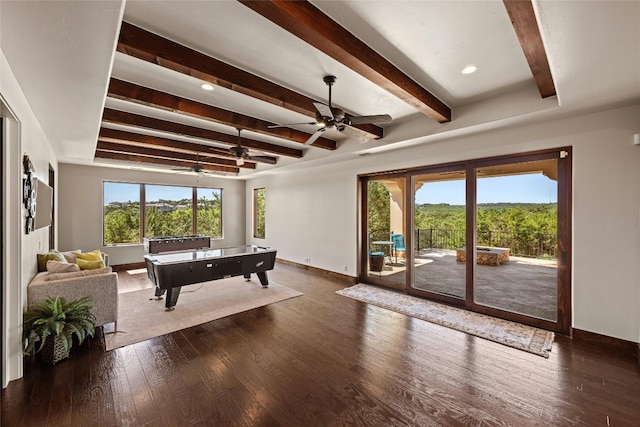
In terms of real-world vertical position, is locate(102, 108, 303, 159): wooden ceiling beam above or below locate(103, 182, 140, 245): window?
above

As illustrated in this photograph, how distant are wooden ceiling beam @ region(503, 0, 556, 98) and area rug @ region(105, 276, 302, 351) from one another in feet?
14.4

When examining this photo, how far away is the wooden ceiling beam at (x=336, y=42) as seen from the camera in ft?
5.71

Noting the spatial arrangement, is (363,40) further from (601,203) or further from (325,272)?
(325,272)

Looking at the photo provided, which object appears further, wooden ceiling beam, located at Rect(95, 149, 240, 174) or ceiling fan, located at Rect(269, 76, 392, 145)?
wooden ceiling beam, located at Rect(95, 149, 240, 174)

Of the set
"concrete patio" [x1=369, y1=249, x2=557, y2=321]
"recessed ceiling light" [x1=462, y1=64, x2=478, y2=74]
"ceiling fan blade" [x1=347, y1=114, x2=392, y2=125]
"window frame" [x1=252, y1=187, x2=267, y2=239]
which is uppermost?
"recessed ceiling light" [x1=462, y1=64, x2=478, y2=74]

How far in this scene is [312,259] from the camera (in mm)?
6973

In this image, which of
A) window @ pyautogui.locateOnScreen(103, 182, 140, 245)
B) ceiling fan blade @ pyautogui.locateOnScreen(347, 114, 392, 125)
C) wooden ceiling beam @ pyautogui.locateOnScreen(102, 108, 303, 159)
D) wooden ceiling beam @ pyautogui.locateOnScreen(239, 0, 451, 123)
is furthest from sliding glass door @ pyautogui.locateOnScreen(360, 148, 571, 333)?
window @ pyautogui.locateOnScreen(103, 182, 140, 245)

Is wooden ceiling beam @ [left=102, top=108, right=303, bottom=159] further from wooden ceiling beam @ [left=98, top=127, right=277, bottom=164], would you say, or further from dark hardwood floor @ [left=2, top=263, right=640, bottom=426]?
dark hardwood floor @ [left=2, top=263, right=640, bottom=426]

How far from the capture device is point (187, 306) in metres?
4.32

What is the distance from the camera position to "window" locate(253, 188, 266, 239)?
29.7 ft

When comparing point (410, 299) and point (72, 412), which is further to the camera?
point (410, 299)

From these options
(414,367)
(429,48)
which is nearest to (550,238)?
(414,367)

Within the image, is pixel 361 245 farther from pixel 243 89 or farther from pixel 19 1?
pixel 19 1

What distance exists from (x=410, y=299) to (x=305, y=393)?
2900 mm
